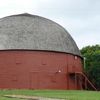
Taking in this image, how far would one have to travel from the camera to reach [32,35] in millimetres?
43531

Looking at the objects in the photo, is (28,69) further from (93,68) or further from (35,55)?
(93,68)

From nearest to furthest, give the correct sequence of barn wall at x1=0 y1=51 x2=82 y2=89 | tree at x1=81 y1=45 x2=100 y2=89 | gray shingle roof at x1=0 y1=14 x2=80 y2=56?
barn wall at x1=0 y1=51 x2=82 y2=89 → gray shingle roof at x1=0 y1=14 x2=80 y2=56 → tree at x1=81 y1=45 x2=100 y2=89

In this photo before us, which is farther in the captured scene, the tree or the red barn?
the tree

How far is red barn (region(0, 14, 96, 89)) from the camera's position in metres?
42.2

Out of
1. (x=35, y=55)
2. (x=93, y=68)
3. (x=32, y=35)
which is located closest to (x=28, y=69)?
(x=35, y=55)

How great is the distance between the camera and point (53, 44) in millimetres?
43969

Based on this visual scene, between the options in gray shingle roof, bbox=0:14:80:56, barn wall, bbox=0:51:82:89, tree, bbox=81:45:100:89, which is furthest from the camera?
tree, bbox=81:45:100:89

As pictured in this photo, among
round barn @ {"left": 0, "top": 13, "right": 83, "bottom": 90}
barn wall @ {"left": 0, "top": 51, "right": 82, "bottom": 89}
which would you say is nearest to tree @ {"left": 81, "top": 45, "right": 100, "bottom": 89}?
round barn @ {"left": 0, "top": 13, "right": 83, "bottom": 90}

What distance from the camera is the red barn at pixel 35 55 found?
42.2 m

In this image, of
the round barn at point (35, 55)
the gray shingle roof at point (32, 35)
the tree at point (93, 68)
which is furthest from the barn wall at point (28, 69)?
the tree at point (93, 68)

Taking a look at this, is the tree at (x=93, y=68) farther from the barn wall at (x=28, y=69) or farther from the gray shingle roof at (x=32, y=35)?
the barn wall at (x=28, y=69)

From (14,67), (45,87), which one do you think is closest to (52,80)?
(45,87)

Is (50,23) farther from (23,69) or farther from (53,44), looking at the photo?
(23,69)

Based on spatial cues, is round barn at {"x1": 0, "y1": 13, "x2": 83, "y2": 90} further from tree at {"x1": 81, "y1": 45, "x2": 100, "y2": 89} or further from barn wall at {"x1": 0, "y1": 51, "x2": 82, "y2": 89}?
tree at {"x1": 81, "y1": 45, "x2": 100, "y2": 89}
